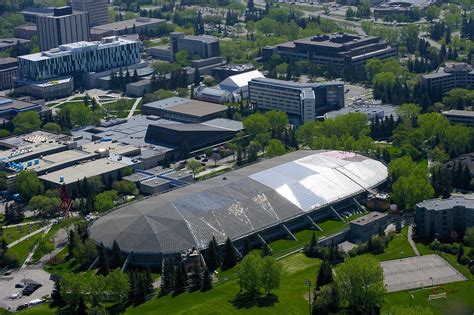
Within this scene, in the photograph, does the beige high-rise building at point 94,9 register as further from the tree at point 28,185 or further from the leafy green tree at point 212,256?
the leafy green tree at point 212,256

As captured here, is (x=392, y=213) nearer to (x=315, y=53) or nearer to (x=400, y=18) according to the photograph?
(x=315, y=53)

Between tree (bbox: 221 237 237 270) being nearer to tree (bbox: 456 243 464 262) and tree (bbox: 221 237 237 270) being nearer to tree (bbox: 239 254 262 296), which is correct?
tree (bbox: 239 254 262 296)

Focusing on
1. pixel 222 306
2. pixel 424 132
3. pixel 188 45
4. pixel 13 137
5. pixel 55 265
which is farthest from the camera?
pixel 188 45

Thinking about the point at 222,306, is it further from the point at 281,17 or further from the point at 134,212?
the point at 281,17

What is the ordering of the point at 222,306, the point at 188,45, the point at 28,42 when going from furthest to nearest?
1. the point at 28,42
2. the point at 188,45
3. the point at 222,306

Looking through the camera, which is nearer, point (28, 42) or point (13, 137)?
point (13, 137)

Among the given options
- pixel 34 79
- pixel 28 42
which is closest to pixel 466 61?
pixel 34 79
